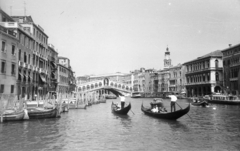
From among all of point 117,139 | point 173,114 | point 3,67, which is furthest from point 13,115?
point 173,114

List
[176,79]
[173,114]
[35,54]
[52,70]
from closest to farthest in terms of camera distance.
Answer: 1. [173,114]
2. [35,54]
3. [52,70]
4. [176,79]

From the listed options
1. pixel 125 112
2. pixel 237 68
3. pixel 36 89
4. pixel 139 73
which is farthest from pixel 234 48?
pixel 139 73

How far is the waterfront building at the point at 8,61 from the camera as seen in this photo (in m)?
17.5

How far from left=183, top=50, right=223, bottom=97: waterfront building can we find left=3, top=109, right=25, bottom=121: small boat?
3267 cm

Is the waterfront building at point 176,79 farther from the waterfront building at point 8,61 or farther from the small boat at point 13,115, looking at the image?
the small boat at point 13,115

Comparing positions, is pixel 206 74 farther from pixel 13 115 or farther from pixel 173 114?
pixel 13 115

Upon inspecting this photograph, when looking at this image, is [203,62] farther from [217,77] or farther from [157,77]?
[157,77]

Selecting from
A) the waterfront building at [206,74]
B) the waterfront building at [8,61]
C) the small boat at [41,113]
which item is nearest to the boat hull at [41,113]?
the small boat at [41,113]

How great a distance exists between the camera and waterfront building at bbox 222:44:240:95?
34.0m

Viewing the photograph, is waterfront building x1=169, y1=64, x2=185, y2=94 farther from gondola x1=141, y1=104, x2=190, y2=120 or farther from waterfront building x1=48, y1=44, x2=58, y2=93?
gondola x1=141, y1=104, x2=190, y2=120

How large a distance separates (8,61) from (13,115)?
6122 mm

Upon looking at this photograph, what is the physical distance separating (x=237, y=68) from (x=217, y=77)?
8.09 m

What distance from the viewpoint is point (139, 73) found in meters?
82.6

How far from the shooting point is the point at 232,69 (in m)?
36.2
